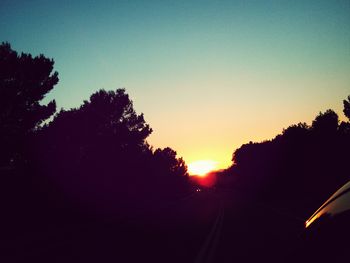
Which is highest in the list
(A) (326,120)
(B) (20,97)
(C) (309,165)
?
(B) (20,97)

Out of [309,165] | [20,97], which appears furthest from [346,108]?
[20,97]

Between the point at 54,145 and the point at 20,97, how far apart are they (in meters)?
5.91

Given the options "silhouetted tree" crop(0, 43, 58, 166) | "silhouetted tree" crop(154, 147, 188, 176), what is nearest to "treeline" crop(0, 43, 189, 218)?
"silhouetted tree" crop(0, 43, 58, 166)

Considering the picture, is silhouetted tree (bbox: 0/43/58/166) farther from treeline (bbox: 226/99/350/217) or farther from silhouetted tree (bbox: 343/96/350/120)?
silhouetted tree (bbox: 343/96/350/120)

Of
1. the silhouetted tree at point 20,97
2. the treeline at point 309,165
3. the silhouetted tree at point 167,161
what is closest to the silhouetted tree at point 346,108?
the treeline at point 309,165

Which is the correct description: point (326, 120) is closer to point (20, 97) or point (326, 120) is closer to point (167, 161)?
point (167, 161)

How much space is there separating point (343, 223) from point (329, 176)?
151ft

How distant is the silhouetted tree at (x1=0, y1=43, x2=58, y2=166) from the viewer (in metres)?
33.0

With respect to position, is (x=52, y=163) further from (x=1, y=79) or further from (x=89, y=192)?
(x=1, y=79)

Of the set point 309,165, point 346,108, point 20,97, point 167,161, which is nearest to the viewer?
point 20,97

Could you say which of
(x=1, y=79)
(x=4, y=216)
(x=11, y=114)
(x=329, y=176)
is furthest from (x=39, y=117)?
(x=329, y=176)

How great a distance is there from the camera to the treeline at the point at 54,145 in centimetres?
2948

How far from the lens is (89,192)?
33469mm

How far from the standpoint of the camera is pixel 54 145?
35.9 meters
